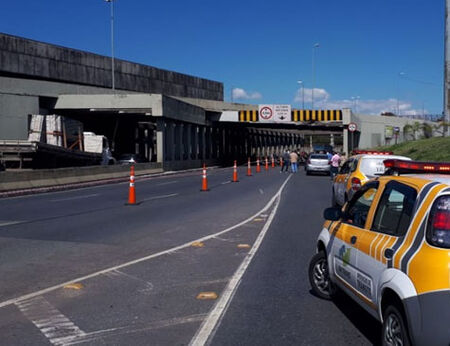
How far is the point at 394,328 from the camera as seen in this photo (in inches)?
173

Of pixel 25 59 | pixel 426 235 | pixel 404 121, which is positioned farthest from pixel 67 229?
pixel 404 121

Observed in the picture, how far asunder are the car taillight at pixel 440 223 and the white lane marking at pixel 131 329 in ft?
8.95

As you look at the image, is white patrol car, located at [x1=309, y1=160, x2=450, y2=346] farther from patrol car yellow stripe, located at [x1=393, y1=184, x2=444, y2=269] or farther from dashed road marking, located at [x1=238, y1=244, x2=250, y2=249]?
dashed road marking, located at [x1=238, y1=244, x2=250, y2=249]

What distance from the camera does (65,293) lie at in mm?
7160

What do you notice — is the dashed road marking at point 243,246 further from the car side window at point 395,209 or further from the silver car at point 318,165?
the silver car at point 318,165

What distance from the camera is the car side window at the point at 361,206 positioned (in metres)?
5.71

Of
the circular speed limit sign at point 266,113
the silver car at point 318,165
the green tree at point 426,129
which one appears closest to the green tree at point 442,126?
the green tree at point 426,129

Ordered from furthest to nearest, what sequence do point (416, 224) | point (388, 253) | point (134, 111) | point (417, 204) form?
1. point (134, 111)
2. point (388, 253)
3. point (417, 204)
4. point (416, 224)

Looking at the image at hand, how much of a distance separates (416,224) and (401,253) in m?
0.24

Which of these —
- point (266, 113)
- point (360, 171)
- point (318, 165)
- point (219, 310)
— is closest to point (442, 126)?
point (318, 165)

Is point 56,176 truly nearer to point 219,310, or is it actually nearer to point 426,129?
point 219,310

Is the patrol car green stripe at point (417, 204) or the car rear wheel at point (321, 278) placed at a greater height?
the patrol car green stripe at point (417, 204)

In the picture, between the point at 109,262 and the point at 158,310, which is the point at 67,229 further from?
the point at 158,310

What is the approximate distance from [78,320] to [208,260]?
11.4 feet
